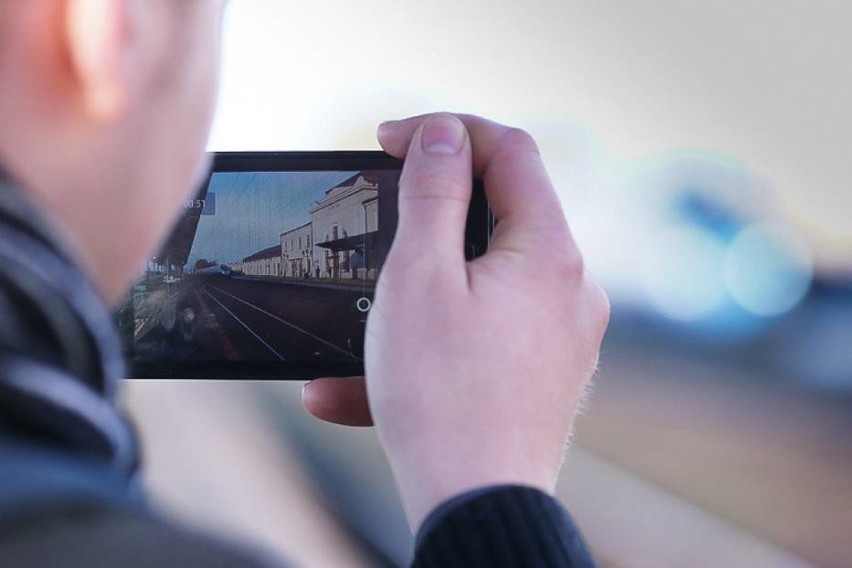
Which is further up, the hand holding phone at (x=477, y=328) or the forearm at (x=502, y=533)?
the hand holding phone at (x=477, y=328)

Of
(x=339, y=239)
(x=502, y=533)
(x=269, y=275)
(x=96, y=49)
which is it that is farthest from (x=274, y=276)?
(x=96, y=49)

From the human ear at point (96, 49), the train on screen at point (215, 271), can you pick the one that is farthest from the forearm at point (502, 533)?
the train on screen at point (215, 271)

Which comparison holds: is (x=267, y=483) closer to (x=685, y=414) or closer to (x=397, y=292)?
(x=685, y=414)

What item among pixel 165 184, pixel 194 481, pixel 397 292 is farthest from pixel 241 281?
pixel 194 481

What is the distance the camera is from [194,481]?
256 centimetres

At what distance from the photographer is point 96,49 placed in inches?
19.0

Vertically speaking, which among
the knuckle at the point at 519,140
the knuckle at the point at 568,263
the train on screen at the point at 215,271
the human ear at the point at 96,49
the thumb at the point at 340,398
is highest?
the human ear at the point at 96,49

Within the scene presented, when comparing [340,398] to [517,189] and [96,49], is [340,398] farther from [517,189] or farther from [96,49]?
[96,49]

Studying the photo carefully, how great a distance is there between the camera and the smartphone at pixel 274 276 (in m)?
1.30

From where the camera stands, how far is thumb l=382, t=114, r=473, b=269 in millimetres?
897

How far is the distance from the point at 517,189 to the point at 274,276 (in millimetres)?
474

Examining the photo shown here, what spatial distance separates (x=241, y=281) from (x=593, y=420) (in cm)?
189

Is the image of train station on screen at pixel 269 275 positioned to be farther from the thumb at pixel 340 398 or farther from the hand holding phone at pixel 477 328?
the hand holding phone at pixel 477 328

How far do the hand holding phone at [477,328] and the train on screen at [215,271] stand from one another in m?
0.47
